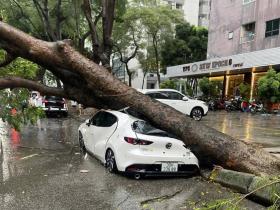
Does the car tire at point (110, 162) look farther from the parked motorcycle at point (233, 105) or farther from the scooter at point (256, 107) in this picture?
the parked motorcycle at point (233, 105)

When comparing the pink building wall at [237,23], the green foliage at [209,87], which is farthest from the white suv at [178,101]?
the green foliage at [209,87]

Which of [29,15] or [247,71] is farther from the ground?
[29,15]

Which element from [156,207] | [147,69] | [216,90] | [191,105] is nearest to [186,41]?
[147,69]

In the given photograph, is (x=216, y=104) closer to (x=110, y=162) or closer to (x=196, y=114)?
(x=196, y=114)

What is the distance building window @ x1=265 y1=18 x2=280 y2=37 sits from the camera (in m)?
30.0

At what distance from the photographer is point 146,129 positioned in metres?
8.31

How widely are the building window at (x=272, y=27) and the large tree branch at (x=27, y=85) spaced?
25.2m

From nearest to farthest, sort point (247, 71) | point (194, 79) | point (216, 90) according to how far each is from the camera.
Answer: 1. point (247, 71)
2. point (216, 90)
3. point (194, 79)

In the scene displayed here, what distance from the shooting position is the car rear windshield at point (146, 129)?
8.21m

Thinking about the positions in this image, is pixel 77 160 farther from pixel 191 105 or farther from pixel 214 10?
pixel 214 10

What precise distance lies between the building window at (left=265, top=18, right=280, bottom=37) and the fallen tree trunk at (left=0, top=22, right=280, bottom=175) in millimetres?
24331

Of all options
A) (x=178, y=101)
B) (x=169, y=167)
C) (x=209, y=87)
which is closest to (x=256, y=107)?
(x=209, y=87)

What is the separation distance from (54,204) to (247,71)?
27579 mm

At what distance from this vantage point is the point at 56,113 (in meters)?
26.4
